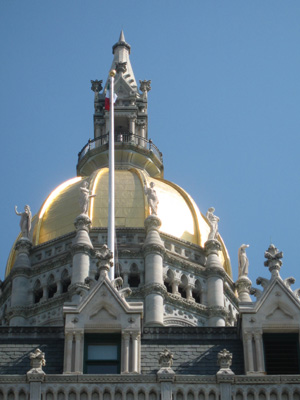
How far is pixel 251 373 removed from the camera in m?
32.4

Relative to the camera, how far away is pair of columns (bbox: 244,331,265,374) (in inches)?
1287

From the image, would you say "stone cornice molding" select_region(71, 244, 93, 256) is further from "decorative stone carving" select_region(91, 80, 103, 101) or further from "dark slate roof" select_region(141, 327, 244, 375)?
"dark slate roof" select_region(141, 327, 244, 375)

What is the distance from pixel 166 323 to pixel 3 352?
1283 inches

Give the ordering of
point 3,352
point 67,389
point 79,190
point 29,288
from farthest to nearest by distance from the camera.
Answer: point 79,190 → point 29,288 → point 3,352 → point 67,389

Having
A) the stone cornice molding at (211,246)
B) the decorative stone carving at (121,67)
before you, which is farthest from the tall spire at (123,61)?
the stone cornice molding at (211,246)

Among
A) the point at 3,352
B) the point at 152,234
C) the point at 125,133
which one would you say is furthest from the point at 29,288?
the point at 3,352

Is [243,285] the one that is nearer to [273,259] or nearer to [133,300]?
[133,300]

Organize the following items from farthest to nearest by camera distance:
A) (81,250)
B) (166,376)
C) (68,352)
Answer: (81,250) → (68,352) → (166,376)

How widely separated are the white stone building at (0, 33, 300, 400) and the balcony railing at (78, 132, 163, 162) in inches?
5.5

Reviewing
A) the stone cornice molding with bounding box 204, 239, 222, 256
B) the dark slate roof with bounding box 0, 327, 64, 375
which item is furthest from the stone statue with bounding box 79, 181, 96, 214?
the dark slate roof with bounding box 0, 327, 64, 375

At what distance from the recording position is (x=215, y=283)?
70.1 meters

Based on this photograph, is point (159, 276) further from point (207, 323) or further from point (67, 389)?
point (67, 389)

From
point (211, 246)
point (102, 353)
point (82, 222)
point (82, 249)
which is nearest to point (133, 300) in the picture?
point (82, 249)

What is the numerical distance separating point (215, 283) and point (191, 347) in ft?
119
